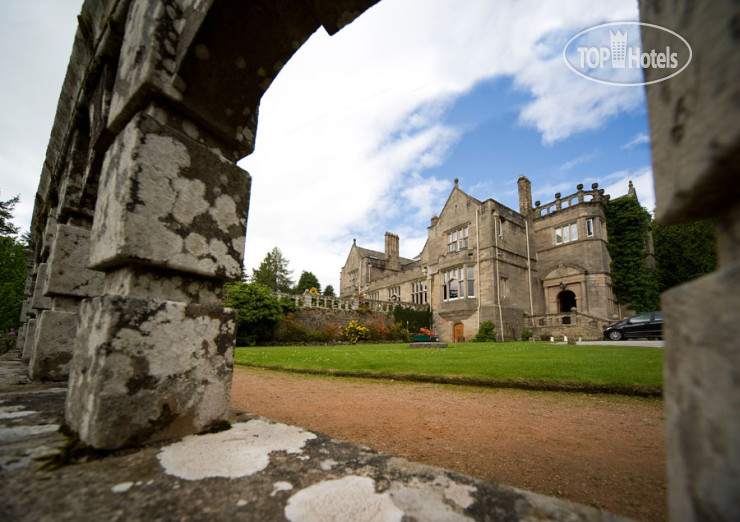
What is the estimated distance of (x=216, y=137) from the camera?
7.09ft

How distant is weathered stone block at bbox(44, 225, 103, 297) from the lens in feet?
10.1

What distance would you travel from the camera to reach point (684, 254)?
75.4ft

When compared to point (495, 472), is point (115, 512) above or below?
above

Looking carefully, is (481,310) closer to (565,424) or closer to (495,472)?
(565,424)

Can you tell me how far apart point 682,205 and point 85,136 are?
15.8 ft

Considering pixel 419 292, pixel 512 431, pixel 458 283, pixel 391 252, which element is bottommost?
pixel 512 431

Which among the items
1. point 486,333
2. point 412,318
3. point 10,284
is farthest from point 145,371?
point 412,318

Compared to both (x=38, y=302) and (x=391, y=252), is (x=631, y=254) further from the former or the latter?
(x=38, y=302)

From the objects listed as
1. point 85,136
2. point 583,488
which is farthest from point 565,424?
point 85,136

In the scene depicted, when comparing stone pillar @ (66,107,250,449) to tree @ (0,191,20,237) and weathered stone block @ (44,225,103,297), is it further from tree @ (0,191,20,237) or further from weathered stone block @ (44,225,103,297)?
tree @ (0,191,20,237)

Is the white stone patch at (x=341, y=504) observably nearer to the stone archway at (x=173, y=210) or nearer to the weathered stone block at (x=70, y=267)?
the stone archway at (x=173, y=210)

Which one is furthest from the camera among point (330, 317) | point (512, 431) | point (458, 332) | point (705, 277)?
point (458, 332)

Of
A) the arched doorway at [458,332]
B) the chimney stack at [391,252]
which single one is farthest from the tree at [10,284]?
the chimney stack at [391,252]

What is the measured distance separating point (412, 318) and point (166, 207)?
23302 mm
